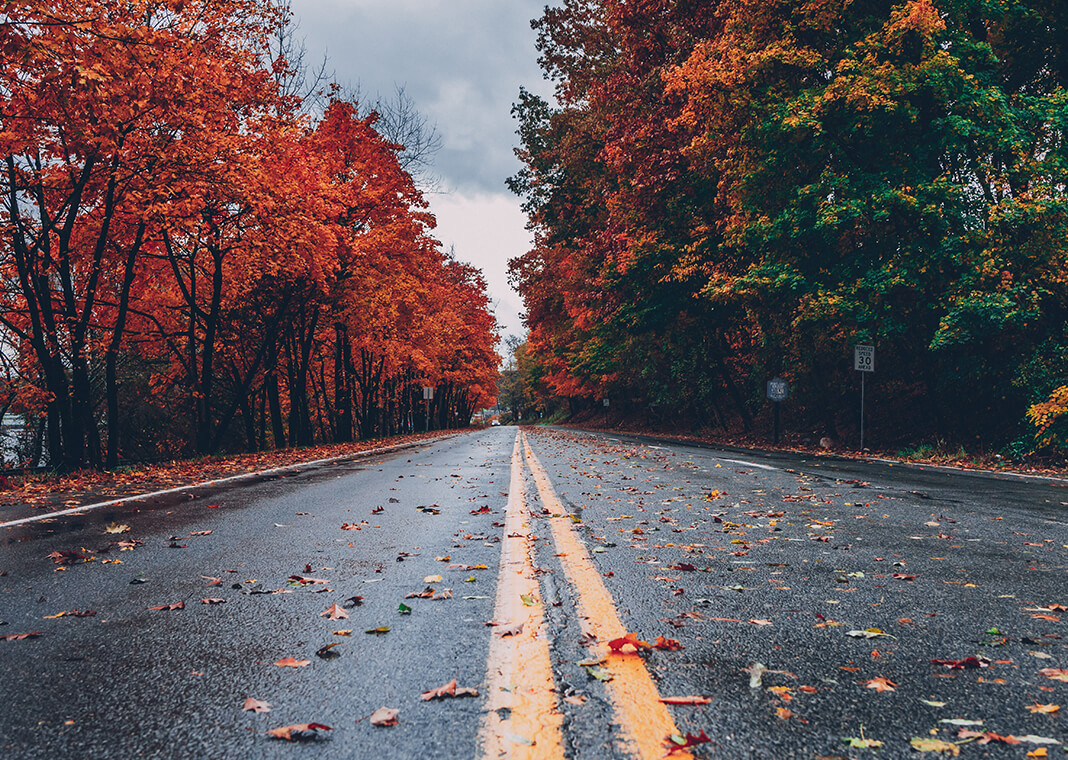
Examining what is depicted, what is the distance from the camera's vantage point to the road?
1.89 m

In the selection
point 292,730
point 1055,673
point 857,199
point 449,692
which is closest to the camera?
Result: point 292,730

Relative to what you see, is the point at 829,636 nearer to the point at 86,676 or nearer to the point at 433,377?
the point at 86,676

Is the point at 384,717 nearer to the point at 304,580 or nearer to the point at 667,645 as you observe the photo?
the point at 667,645

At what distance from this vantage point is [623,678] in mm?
2244

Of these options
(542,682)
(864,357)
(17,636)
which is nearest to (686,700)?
(542,682)

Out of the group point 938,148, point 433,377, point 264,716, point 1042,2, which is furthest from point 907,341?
point 433,377

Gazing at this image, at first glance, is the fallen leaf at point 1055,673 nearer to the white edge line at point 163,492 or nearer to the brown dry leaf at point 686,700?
the brown dry leaf at point 686,700

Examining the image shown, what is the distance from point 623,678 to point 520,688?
36cm

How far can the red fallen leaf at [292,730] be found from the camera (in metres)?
1.88

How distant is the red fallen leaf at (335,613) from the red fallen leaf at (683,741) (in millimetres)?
1772

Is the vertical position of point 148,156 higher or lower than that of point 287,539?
higher

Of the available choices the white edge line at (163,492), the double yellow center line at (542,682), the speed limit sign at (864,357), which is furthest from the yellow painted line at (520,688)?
the speed limit sign at (864,357)

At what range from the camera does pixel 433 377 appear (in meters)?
46.4

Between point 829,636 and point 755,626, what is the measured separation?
0.29m
